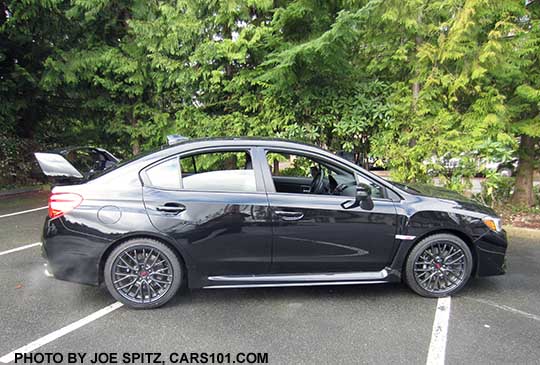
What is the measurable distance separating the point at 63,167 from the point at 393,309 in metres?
3.26

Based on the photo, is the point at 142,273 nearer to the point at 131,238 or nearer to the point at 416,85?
the point at 131,238

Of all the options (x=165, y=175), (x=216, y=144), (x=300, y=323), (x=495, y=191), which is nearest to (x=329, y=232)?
(x=300, y=323)

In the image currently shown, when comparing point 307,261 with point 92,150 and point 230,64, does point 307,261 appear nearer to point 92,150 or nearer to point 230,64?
point 230,64

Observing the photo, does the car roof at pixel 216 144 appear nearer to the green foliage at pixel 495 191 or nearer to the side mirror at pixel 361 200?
the side mirror at pixel 361 200

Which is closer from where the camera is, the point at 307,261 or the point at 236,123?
the point at 307,261

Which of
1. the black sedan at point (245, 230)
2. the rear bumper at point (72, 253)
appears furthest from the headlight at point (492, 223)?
the rear bumper at point (72, 253)

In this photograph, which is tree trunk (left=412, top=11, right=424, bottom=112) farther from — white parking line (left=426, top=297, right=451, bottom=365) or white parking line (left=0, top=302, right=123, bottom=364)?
white parking line (left=0, top=302, right=123, bottom=364)

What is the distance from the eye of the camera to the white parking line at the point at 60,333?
2447mm

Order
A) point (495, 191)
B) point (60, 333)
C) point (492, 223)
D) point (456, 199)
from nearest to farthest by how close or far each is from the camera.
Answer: point (60, 333), point (492, 223), point (456, 199), point (495, 191)

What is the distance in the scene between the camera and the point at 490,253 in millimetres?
3328

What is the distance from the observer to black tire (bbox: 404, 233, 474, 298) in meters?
3.27

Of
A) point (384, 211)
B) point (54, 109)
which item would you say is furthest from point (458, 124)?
point (54, 109)

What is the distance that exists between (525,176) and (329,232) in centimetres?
549

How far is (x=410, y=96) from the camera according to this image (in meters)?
6.26
